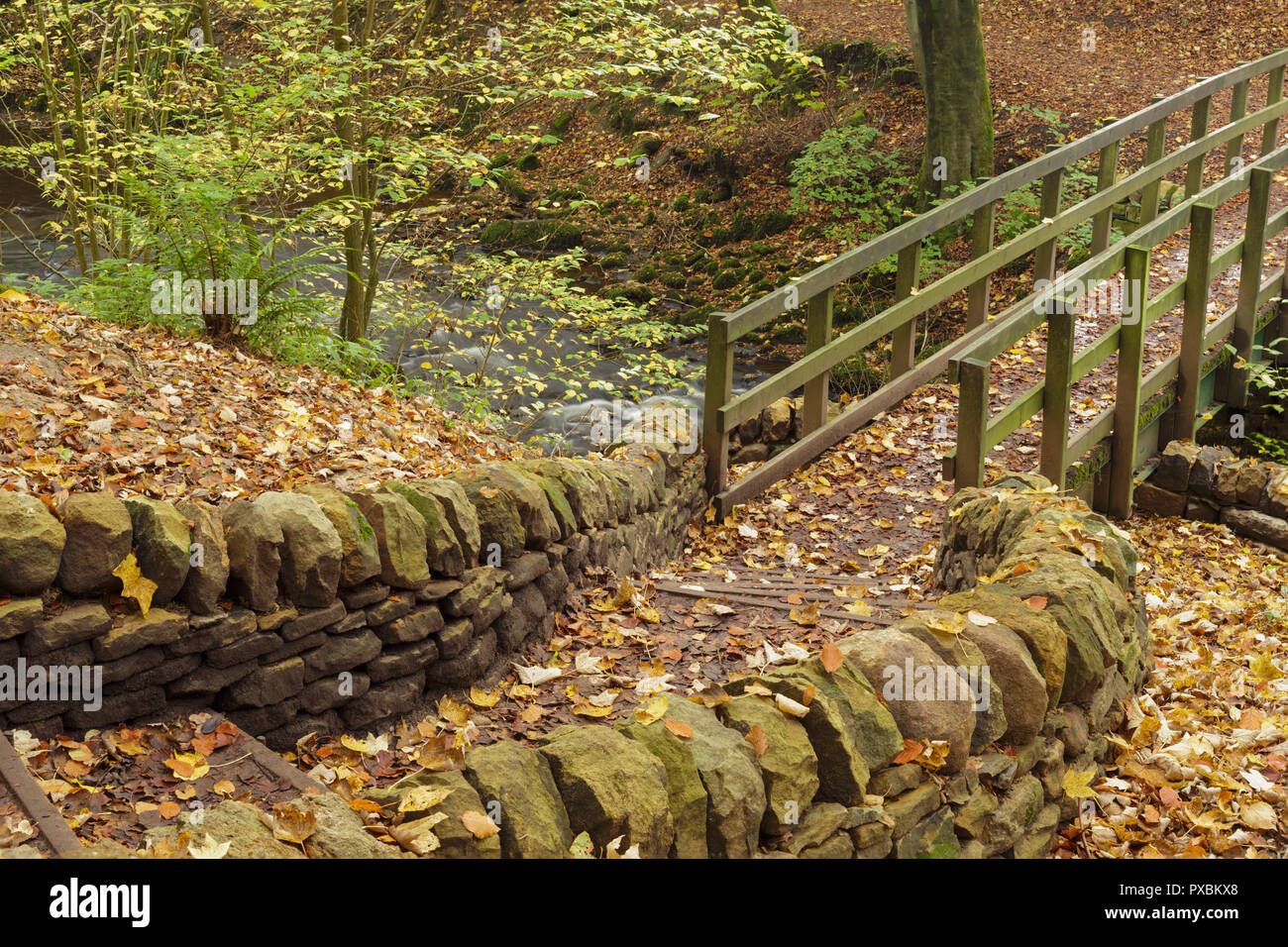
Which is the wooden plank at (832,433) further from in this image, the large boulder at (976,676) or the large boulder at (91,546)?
the large boulder at (91,546)

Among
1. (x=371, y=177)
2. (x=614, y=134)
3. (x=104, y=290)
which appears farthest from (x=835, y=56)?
(x=104, y=290)

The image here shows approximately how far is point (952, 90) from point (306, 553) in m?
10.2

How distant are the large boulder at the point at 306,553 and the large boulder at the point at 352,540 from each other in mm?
59

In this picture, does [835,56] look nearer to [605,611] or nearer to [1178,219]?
[1178,219]

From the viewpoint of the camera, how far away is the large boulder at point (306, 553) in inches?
149

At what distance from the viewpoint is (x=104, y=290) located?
6.92 m

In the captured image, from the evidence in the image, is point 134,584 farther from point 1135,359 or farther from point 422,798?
point 1135,359

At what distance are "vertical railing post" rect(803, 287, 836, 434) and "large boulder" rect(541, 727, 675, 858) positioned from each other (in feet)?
14.5

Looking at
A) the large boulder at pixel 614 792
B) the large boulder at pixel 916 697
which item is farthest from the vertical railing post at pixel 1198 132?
the large boulder at pixel 614 792

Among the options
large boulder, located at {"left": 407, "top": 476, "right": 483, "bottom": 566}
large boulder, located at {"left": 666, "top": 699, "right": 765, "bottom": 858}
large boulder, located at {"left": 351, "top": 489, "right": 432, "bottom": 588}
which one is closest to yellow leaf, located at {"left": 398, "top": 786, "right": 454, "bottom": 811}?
large boulder, located at {"left": 666, "top": 699, "right": 765, "bottom": 858}

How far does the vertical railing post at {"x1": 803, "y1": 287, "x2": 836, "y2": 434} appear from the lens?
23.1ft

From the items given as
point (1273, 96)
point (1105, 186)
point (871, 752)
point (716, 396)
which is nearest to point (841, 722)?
point (871, 752)
